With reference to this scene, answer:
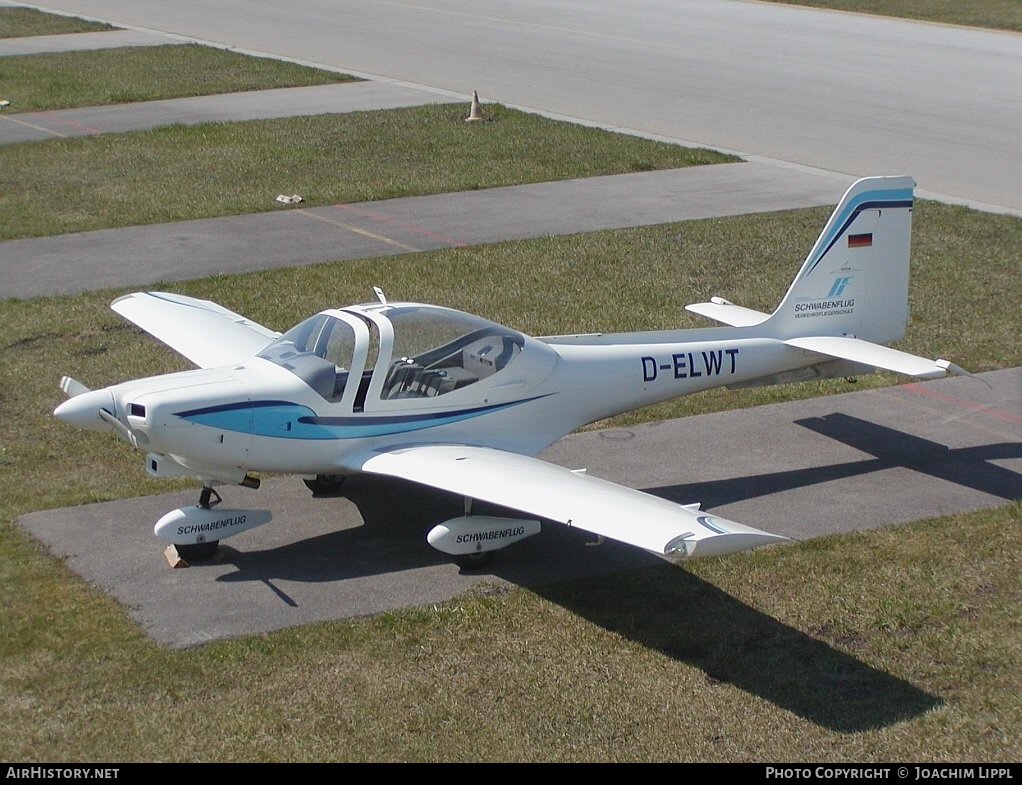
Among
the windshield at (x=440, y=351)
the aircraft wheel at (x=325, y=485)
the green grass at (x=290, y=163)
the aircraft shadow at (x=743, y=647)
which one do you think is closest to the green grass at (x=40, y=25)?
the green grass at (x=290, y=163)

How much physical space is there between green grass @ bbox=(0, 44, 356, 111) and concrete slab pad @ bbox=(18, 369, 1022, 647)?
70.2 ft

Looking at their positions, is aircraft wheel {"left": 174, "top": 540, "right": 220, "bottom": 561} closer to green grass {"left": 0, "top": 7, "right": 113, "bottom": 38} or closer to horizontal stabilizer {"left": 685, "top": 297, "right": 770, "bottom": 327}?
horizontal stabilizer {"left": 685, "top": 297, "right": 770, "bottom": 327}

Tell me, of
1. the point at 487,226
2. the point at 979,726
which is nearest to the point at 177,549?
the point at 979,726

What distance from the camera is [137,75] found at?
33062 mm

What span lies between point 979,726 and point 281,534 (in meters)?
5.34

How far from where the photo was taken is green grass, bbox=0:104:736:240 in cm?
2161

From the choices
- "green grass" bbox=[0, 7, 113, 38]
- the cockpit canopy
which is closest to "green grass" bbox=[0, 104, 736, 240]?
the cockpit canopy

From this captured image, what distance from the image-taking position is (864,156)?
24.3 meters

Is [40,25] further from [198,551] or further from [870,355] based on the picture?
[870,355]

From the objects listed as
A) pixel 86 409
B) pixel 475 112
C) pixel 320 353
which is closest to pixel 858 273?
pixel 320 353

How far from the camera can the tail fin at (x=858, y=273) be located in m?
12.0

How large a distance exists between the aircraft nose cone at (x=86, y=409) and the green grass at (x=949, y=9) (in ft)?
119
